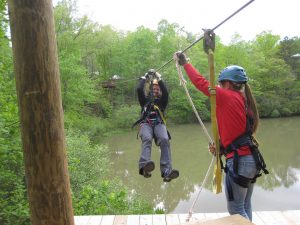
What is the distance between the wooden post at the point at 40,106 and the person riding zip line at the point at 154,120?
2.03m

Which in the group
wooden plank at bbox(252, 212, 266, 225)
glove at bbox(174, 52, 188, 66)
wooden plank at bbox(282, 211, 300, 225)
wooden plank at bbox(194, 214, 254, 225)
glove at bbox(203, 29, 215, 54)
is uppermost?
glove at bbox(203, 29, 215, 54)

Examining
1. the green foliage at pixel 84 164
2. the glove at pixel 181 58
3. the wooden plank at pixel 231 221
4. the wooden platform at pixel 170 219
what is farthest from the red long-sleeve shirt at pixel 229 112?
the green foliage at pixel 84 164

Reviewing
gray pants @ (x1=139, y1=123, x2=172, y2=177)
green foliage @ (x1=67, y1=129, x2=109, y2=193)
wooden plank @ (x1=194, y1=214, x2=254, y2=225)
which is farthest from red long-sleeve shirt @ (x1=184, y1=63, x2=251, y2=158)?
green foliage @ (x1=67, y1=129, x2=109, y2=193)

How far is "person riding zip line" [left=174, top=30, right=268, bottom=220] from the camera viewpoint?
85.9 inches

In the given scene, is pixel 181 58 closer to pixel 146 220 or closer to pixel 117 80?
pixel 146 220

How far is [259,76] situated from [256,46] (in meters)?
4.60

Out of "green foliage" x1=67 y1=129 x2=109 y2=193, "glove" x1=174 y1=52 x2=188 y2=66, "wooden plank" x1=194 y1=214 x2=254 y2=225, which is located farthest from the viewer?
"green foliage" x1=67 y1=129 x2=109 y2=193

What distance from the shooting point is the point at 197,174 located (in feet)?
38.9

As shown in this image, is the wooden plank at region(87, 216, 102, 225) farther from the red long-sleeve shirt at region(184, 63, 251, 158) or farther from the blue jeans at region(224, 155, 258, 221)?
the red long-sleeve shirt at region(184, 63, 251, 158)

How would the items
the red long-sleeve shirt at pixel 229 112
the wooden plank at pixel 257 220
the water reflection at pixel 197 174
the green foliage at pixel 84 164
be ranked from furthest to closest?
the water reflection at pixel 197 174
the green foliage at pixel 84 164
the wooden plank at pixel 257 220
the red long-sleeve shirt at pixel 229 112

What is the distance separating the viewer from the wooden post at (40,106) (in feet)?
4.25

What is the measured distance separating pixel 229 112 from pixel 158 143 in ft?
4.91

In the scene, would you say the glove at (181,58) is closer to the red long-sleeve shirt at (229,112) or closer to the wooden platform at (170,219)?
the red long-sleeve shirt at (229,112)

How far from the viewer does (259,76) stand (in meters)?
27.3
